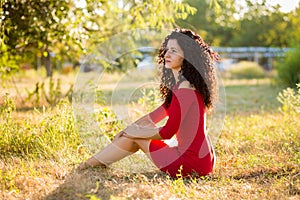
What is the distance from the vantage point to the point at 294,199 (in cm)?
266

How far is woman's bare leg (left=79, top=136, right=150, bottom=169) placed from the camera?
3113 mm

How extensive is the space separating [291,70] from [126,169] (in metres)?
6.85

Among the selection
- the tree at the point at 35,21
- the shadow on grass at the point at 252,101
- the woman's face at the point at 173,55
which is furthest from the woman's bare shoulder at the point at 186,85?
the shadow on grass at the point at 252,101

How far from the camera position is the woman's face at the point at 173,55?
318 cm

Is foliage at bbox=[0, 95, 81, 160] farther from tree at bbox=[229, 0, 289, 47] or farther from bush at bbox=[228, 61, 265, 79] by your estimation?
tree at bbox=[229, 0, 289, 47]

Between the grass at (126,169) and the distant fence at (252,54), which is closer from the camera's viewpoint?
the grass at (126,169)

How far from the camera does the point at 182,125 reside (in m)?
3.04

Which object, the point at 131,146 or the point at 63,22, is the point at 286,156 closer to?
the point at 131,146

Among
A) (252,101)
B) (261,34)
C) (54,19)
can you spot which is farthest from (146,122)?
(261,34)

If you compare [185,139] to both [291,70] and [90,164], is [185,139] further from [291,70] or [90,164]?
[291,70]

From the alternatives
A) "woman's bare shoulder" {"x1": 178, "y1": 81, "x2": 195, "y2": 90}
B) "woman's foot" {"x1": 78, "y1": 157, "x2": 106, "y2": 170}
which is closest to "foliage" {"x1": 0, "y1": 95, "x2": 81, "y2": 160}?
"woman's foot" {"x1": 78, "y1": 157, "x2": 106, "y2": 170}

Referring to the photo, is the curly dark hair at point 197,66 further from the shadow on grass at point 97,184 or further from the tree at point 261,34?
the tree at point 261,34

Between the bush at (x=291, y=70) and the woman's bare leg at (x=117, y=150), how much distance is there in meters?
6.65

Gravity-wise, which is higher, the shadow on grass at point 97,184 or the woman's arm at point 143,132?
the woman's arm at point 143,132
